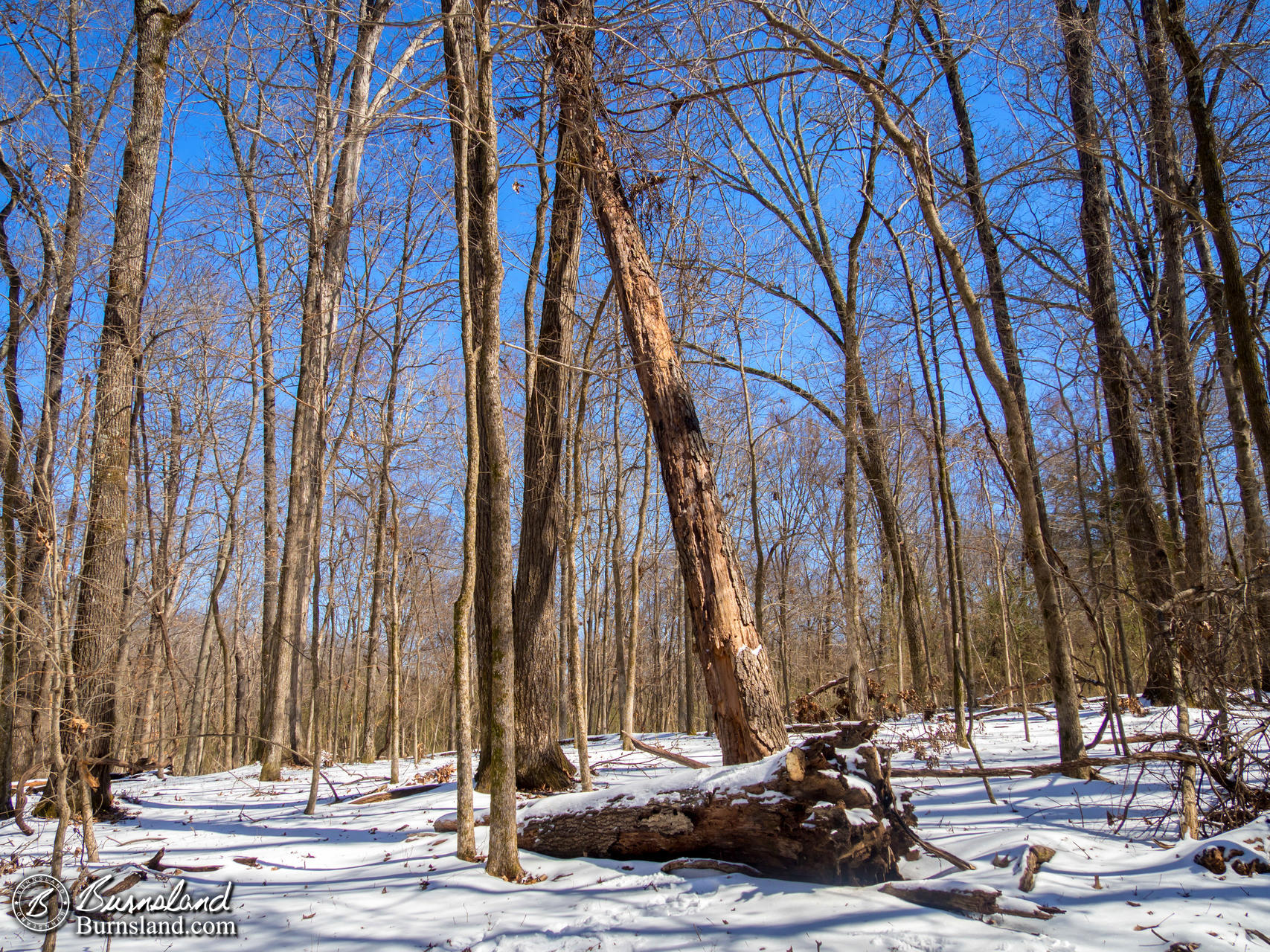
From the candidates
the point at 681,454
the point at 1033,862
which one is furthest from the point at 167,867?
the point at 1033,862

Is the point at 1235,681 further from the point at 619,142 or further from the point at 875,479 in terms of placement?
the point at 875,479

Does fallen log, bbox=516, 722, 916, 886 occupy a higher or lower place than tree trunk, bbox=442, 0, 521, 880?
lower

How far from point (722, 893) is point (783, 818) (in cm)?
50

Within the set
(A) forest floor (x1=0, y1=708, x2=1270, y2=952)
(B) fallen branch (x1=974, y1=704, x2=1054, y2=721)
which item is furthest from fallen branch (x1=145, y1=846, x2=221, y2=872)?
(B) fallen branch (x1=974, y1=704, x2=1054, y2=721)

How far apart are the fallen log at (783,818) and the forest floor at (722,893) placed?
0.43ft

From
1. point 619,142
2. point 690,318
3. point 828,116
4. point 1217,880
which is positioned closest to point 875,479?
point 690,318

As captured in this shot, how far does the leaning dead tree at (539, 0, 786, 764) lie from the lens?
194 inches

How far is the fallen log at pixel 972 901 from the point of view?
304 centimetres

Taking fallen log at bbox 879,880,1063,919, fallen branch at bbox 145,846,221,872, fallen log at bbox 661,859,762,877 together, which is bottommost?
fallen branch at bbox 145,846,221,872

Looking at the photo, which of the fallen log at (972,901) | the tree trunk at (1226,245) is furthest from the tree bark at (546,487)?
the tree trunk at (1226,245)

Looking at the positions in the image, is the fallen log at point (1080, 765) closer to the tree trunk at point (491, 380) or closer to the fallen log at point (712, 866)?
the fallen log at point (712, 866)

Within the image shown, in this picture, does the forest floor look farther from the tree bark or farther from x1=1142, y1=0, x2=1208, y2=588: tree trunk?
x1=1142, y1=0, x2=1208, y2=588: tree trunk

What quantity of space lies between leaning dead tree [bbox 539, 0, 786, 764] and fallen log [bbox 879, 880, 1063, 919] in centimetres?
165

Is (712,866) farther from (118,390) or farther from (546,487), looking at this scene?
(118,390)
